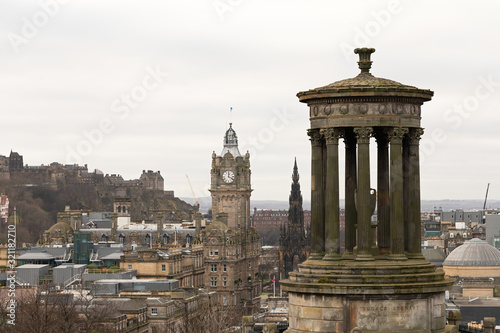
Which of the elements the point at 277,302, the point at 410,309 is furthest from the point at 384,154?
the point at 277,302

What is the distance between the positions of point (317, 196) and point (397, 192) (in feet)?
7.78

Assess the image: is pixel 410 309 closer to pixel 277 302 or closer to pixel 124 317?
pixel 124 317

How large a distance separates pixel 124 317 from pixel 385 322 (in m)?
80.1

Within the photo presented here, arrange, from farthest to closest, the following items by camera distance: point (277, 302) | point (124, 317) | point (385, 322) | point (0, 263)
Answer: point (0, 263) < point (277, 302) < point (124, 317) < point (385, 322)

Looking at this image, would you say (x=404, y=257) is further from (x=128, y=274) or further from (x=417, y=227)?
(x=128, y=274)

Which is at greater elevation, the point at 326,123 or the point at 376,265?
the point at 326,123

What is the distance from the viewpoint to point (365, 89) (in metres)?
38.4

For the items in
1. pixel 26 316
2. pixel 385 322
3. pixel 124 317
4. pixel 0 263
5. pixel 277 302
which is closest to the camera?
pixel 385 322

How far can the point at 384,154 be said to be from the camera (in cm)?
4047

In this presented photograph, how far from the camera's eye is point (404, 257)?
38.9 metres

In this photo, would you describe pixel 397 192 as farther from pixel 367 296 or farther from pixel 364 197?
pixel 367 296

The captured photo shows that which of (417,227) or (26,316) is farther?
(26,316)

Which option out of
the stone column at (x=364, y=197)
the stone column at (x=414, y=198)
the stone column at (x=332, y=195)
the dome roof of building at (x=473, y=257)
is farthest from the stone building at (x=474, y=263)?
the stone column at (x=364, y=197)

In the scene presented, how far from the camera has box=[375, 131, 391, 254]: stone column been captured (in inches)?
1571
